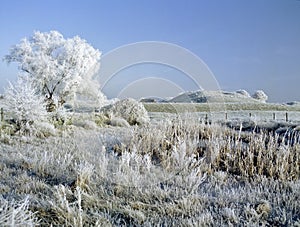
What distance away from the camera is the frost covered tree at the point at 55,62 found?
20.5 metres

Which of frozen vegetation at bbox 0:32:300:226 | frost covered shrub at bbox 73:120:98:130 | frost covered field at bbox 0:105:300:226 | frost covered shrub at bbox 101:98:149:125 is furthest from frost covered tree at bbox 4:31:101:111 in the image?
frost covered field at bbox 0:105:300:226

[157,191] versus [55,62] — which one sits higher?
[55,62]

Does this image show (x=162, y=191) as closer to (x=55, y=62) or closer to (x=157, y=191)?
(x=157, y=191)

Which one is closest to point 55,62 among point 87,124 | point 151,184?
point 87,124

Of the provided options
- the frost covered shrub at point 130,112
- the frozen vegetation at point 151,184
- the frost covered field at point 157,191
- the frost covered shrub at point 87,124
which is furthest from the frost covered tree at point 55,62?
the frost covered field at point 157,191

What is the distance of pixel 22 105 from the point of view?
11.2m

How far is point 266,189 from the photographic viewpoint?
13.4 feet

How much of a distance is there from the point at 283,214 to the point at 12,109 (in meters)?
10.2

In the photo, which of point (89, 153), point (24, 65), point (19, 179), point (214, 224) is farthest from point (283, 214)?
point (24, 65)

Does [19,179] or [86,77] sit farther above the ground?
[86,77]

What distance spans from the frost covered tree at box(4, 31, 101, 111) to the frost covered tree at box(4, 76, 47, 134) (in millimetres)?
8630

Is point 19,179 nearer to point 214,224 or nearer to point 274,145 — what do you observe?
point 214,224

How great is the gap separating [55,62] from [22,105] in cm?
1023

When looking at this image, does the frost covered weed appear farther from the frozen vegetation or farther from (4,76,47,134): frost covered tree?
(4,76,47,134): frost covered tree
